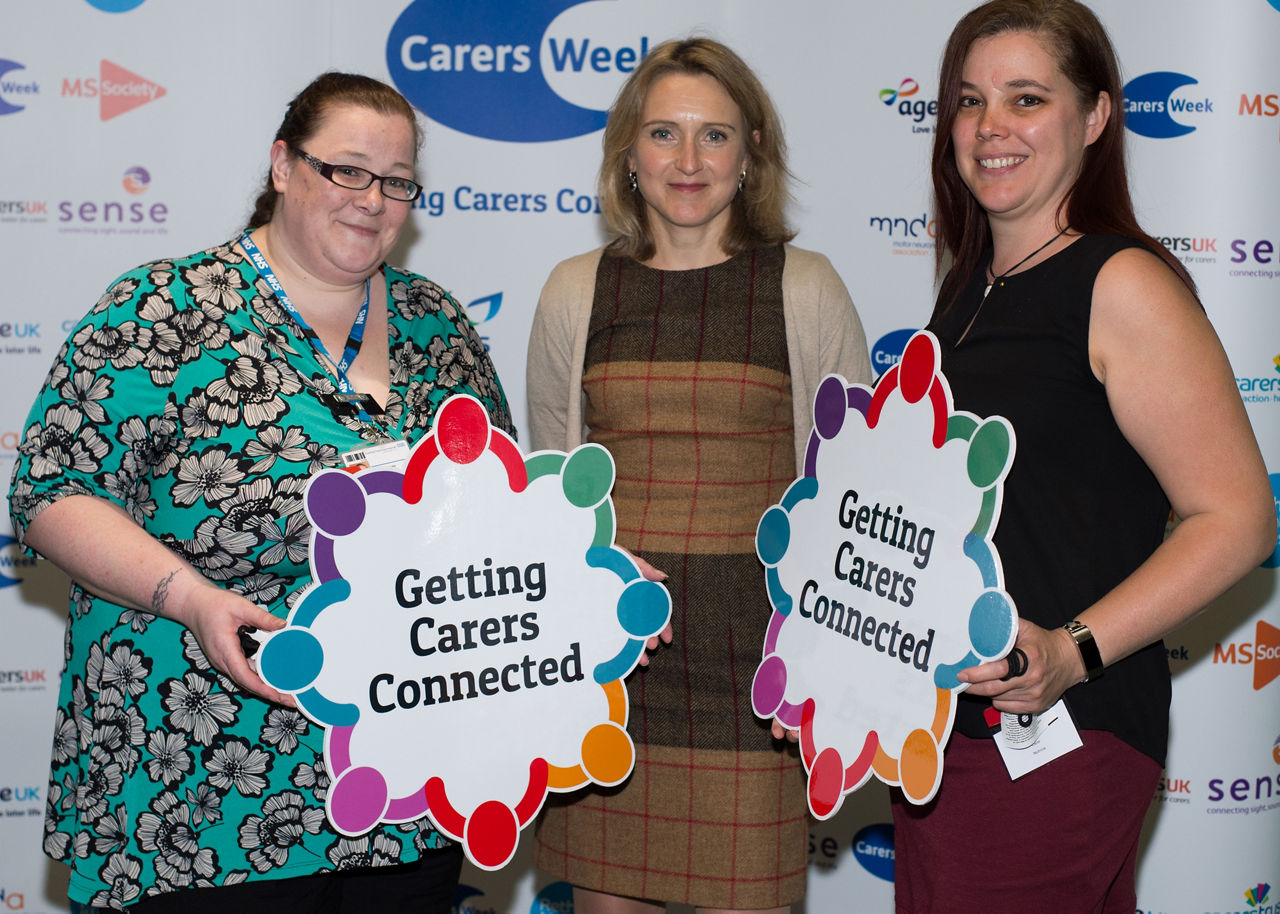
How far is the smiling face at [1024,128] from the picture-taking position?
168cm

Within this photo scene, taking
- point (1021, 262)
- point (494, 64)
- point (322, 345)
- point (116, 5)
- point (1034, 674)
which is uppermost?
point (116, 5)

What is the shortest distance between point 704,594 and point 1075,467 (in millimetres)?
770

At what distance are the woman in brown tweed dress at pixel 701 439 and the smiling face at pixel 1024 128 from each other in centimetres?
52

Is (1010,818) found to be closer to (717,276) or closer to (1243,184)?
(717,276)

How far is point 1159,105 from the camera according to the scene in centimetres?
304

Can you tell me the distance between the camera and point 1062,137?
5.51ft

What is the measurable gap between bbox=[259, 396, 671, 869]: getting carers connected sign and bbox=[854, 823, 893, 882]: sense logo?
1.75 meters

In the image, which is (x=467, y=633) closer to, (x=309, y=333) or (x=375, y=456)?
(x=375, y=456)

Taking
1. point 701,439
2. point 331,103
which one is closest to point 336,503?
point 331,103

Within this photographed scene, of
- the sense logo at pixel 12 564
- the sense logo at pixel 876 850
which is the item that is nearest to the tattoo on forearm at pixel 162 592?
the sense logo at pixel 12 564

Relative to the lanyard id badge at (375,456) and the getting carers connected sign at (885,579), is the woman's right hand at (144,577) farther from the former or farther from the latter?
the getting carers connected sign at (885,579)

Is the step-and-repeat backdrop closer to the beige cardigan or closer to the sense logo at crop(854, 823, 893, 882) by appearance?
the sense logo at crop(854, 823, 893, 882)

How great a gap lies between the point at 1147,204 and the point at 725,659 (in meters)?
1.83

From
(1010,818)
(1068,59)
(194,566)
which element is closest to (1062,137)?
(1068,59)
